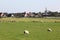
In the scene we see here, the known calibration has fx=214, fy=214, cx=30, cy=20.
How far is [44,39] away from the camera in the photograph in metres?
19.0

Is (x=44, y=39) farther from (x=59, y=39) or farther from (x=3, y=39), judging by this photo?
(x=3, y=39)

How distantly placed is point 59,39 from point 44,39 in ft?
4.35

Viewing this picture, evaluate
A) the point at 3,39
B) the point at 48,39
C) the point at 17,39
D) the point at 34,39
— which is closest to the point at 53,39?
the point at 48,39

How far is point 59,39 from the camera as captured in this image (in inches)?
745

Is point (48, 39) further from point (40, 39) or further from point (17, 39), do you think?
point (17, 39)

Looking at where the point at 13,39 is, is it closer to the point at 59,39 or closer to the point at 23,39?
the point at 23,39

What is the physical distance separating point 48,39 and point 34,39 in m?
1.24

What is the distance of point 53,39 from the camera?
18938 millimetres

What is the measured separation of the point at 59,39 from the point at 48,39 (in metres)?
0.97

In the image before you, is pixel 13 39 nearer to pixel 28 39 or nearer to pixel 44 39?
pixel 28 39

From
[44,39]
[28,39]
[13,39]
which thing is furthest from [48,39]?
[13,39]

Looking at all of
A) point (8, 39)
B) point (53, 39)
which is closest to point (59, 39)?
point (53, 39)

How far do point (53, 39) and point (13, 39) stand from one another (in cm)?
353

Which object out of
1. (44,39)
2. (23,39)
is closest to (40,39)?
(44,39)
